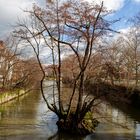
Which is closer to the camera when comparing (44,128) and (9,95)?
(44,128)

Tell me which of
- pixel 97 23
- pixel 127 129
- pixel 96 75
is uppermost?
pixel 97 23

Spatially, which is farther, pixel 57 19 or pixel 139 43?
pixel 139 43

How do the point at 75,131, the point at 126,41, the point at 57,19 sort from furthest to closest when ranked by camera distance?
the point at 126,41 → the point at 57,19 → the point at 75,131

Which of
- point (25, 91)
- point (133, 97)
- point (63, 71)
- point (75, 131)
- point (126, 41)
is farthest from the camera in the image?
point (25, 91)

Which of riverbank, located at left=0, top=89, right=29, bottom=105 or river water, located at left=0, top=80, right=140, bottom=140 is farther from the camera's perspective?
riverbank, located at left=0, top=89, right=29, bottom=105

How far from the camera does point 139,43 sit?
4994cm

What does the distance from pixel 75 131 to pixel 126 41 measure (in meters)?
29.1

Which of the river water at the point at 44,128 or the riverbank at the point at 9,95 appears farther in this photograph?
the riverbank at the point at 9,95

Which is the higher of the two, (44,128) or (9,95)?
(9,95)

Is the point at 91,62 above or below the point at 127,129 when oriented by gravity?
above

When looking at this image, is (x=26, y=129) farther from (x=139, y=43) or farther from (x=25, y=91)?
(x=25, y=91)

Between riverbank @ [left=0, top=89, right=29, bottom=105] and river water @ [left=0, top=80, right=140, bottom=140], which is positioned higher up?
riverbank @ [left=0, top=89, right=29, bottom=105]

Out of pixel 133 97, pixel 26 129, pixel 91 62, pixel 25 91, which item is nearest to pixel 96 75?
pixel 91 62

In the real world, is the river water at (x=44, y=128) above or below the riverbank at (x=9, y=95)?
below
